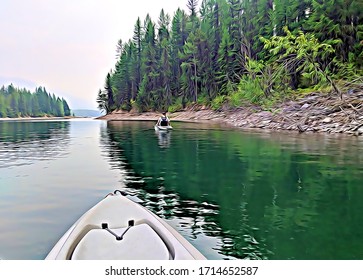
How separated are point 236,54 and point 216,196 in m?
27.8

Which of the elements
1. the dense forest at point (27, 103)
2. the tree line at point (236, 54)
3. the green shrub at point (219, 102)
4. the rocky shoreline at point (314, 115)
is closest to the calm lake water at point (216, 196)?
the rocky shoreline at point (314, 115)

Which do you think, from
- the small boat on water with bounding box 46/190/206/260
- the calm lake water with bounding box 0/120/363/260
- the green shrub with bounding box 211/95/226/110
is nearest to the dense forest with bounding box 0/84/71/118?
the green shrub with bounding box 211/95/226/110

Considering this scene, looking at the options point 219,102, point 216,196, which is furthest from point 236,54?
point 216,196

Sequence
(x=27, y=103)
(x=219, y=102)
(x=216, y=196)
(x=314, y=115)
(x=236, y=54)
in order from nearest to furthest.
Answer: (x=216, y=196) → (x=314, y=115) → (x=219, y=102) → (x=236, y=54) → (x=27, y=103)

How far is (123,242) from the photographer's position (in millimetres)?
2824

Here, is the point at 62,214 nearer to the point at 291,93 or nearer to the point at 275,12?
the point at 291,93

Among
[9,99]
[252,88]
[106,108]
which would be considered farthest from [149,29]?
[252,88]

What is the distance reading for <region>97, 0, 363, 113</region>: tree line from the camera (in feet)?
60.5

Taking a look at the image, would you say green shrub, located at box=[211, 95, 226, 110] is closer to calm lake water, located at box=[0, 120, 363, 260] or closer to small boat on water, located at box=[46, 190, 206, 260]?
calm lake water, located at box=[0, 120, 363, 260]

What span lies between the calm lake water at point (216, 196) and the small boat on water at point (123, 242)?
25.0 inches

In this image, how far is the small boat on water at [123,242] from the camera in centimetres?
263

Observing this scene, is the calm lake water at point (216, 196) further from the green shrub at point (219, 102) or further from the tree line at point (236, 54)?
the green shrub at point (219, 102)

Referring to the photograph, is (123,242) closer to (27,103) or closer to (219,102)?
(219,102)

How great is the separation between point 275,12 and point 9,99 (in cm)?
3478
